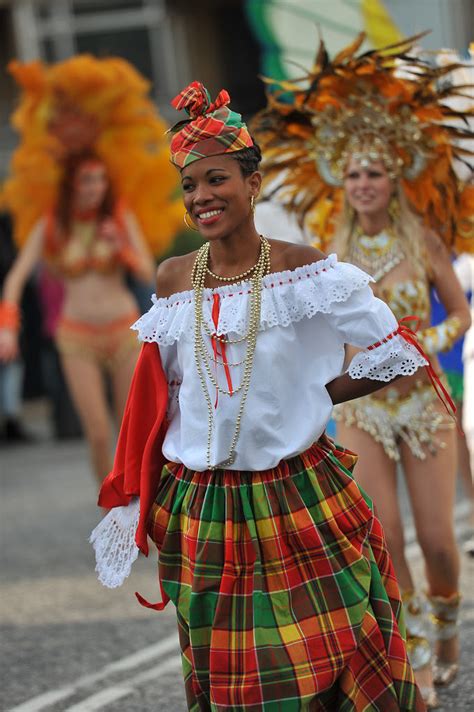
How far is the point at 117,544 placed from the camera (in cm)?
444

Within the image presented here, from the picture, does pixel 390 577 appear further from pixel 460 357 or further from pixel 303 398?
pixel 460 357

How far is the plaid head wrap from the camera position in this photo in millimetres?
4148

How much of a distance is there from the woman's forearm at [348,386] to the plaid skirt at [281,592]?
16 cm

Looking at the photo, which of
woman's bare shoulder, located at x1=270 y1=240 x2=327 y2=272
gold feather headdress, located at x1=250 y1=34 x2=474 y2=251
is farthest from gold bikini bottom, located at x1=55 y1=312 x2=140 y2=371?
woman's bare shoulder, located at x1=270 y1=240 x2=327 y2=272

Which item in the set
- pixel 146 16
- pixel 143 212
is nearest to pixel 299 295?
pixel 143 212

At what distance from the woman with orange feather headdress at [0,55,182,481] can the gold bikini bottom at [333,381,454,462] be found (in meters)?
3.32

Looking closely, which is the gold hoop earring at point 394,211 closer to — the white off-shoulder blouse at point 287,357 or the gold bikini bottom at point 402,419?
the gold bikini bottom at point 402,419

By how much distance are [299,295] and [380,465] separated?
139cm

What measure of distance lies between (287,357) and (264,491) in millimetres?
383

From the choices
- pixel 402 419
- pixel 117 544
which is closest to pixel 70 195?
pixel 402 419

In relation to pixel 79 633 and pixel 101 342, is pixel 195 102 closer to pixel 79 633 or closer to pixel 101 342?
pixel 79 633

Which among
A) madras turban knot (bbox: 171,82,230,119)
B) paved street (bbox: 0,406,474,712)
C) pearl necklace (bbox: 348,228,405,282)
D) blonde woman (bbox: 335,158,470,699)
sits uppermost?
madras turban knot (bbox: 171,82,230,119)

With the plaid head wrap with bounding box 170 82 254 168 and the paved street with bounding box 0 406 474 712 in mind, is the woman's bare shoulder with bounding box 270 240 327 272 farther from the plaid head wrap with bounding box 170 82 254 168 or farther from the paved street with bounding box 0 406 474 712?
the paved street with bounding box 0 406 474 712

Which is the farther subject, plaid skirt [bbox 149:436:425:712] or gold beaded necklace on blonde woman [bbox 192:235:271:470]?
gold beaded necklace on blonde woman [bbox 192:235:271:470]
